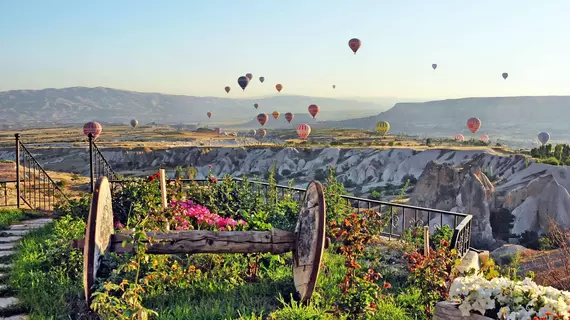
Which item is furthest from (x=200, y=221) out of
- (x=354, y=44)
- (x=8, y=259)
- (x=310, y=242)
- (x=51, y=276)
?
(x=354, y=44)

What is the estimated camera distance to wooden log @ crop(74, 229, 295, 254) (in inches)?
251

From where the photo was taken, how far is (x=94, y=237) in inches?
224

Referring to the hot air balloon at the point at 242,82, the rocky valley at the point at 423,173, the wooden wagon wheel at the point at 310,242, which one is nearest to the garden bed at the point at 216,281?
the wooden wagon wheel at the point at 310,242

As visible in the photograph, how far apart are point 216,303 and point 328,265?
2870mm

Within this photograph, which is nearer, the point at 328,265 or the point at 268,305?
the point at 268,305

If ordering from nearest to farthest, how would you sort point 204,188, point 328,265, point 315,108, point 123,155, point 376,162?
point 328,265 < point 204,188 < point 376,162 < point 123,155 < point 315,108

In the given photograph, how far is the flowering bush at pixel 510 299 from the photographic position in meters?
Answer: 4.49

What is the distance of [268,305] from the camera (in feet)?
20.9

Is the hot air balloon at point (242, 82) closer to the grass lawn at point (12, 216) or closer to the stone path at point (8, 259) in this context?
the grass lawn at point (12, 216)

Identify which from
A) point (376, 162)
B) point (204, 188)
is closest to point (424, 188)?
point (376, 162)

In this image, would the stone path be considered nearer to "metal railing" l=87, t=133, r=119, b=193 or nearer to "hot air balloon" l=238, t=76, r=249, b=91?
"metal railing" l=87, t=133, r=119, b=193

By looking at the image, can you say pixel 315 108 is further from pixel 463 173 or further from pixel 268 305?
pixel 268 305

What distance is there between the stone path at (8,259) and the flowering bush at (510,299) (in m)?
5.16

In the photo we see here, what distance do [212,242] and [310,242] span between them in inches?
51.4
